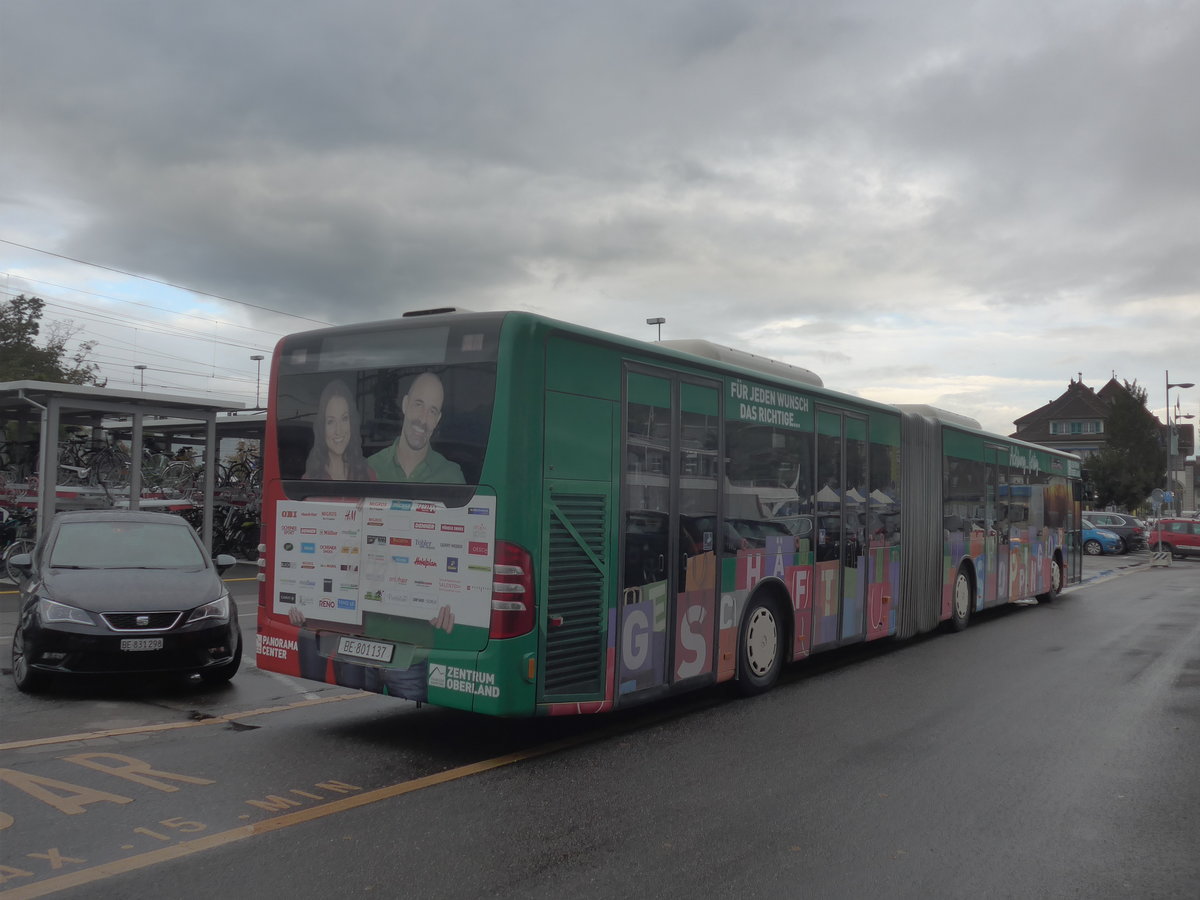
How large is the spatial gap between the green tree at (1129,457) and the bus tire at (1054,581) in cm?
5251

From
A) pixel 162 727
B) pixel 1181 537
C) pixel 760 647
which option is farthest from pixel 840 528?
pixel 1181 537

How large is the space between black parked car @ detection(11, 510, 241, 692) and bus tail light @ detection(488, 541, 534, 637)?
11.2 ft

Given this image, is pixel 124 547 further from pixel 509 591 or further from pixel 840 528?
pixel 840 528

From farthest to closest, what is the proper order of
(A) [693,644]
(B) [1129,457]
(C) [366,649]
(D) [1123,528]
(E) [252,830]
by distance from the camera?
(B) [1129,457]
(D) [1123,528]
(A) [693,644]
(C) [366,649]
(E) [252,830]

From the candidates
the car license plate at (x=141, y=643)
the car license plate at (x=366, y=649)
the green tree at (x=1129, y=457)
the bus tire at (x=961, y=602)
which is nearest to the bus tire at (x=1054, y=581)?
the bus tire at (x=961, y=602)

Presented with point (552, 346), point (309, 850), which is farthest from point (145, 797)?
point (552, 346)

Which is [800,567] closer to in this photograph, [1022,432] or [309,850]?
[309,850]

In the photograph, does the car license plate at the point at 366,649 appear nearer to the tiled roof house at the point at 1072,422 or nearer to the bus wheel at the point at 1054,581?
the bus wheel at the point at 1054,581

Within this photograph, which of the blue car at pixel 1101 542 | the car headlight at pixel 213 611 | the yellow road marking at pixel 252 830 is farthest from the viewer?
the blue car at pixel 1101 542

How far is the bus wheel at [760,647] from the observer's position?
338 inches

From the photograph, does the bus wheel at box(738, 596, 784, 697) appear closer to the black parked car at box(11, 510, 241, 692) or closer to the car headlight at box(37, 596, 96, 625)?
the black parked car at box(11, 510, 241, 692)

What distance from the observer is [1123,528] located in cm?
4081

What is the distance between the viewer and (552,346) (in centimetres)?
637

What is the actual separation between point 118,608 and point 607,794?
451cm
